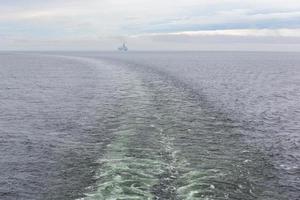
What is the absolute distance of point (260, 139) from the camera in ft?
104

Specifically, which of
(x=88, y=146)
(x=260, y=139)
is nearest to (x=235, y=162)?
(x=260, y=139)

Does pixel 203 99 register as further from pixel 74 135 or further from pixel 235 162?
pixel 235 162

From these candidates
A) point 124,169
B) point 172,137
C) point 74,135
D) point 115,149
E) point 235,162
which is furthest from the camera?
point 74,135

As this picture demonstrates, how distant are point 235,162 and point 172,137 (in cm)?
660

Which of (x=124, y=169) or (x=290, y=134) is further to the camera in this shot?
(x=290, y=134)

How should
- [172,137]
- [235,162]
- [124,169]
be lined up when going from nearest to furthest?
[124,169]
[235,162]
[172,137]

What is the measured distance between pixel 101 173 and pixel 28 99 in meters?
33.5

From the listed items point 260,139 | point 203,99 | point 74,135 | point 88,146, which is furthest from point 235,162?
point 203,99

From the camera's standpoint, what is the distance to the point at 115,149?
27.4m

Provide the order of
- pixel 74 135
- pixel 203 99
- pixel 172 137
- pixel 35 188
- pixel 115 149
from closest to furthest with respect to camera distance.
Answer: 1. pixel 35 188
2. pixel 115 149
3. pixel 172 137
4. pixel 74 135
5. pixel 203 99

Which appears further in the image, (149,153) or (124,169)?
(149,153)

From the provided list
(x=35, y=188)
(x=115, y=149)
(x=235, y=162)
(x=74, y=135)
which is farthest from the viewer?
(x=74, y=135)

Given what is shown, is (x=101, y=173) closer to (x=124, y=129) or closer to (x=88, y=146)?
(x=88, y=146)

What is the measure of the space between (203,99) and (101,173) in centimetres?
2992
